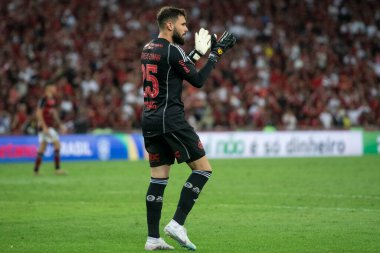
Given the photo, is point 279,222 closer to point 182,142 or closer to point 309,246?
point 309,246

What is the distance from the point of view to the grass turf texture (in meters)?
9.26

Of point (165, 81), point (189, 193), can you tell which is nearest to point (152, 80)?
point (165, 81)

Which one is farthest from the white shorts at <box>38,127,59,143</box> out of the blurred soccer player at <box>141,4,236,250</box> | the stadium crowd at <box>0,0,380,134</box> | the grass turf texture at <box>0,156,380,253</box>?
the blurred soccer player at <box>141,4,236,250</box>

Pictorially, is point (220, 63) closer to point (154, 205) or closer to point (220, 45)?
point (220, 45)

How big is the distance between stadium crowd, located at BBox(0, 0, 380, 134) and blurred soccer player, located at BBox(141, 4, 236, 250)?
18.3 metres

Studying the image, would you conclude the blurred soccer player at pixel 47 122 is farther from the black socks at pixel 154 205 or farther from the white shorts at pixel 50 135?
the black socks at pixel 154 205

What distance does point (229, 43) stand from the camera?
30.0 ft

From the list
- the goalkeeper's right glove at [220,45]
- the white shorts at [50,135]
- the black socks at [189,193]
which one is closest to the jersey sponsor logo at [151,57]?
the goalkeeper's right glove at [220,45]

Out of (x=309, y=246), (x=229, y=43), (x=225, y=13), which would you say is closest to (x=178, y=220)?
(x=309, y=246)

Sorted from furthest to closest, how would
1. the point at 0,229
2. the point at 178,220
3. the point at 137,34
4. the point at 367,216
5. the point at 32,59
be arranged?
the point at 137,34
the point at 32,59
the point at 367,216
the point at 0,229
the point at 178,220

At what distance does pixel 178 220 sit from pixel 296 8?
29.1 meters

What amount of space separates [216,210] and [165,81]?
4.42m

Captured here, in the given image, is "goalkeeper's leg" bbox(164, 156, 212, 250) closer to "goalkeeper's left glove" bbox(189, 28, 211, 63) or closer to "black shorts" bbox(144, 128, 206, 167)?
"black shorts" bbox(144, 128, 206, 167)

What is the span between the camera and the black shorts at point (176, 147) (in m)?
8.74
